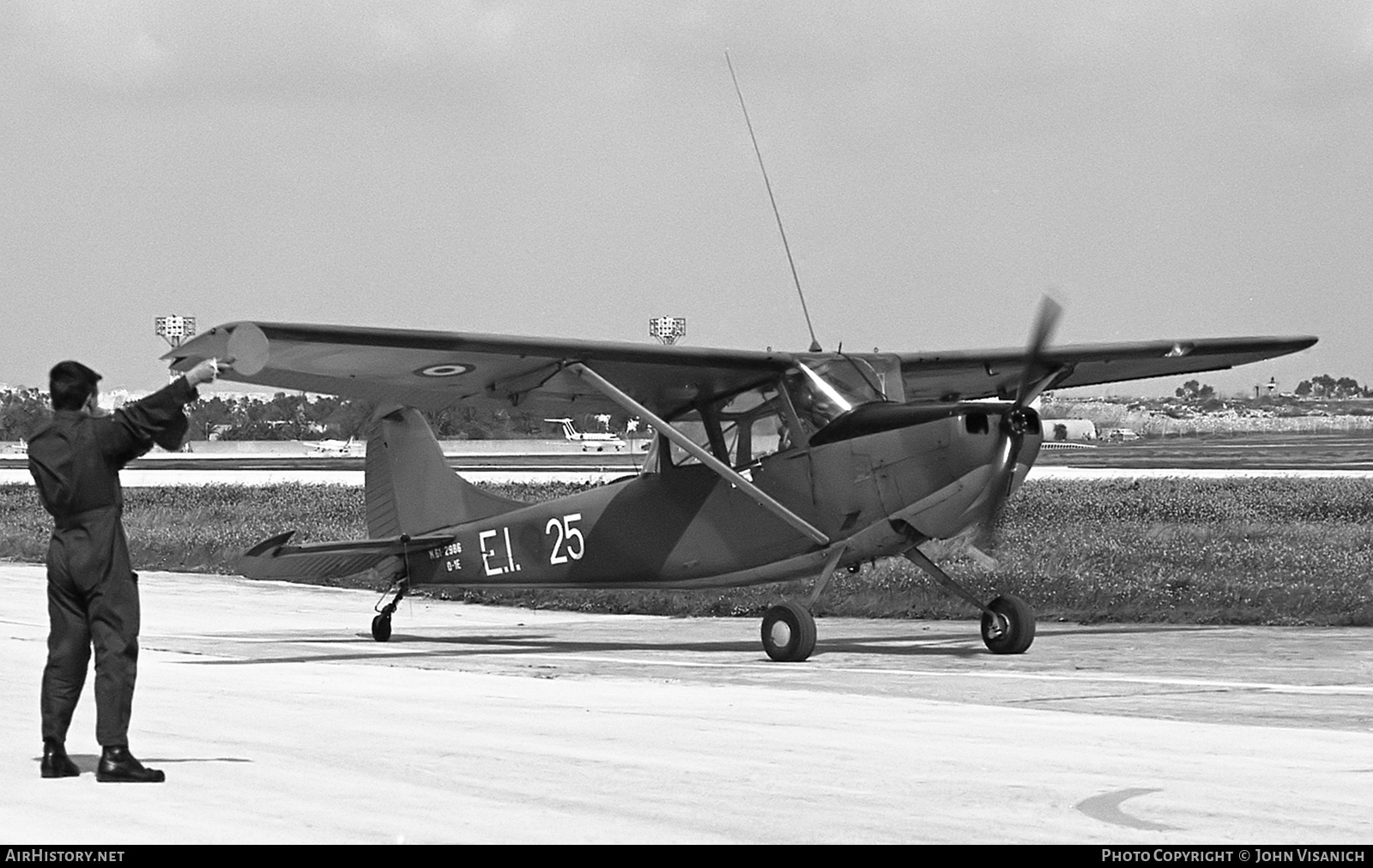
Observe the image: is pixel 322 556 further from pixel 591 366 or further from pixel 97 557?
pixel 97 557

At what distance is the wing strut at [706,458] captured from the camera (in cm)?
1466

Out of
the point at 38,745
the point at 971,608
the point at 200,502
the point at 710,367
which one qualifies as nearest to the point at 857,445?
the point at 710,367

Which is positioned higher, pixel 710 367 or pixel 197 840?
Result: pixel 710 367

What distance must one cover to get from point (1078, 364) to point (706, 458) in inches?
158

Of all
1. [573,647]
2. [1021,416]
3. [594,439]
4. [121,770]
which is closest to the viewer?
[121,770]

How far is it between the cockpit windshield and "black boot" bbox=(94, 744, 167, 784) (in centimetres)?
841

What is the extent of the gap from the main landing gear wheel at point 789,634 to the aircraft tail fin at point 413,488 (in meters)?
4.62

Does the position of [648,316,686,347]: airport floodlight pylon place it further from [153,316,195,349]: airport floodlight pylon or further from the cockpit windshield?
the cockpit windshield

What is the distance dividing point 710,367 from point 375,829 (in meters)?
9.24

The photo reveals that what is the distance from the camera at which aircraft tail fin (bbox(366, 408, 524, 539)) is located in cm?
1836

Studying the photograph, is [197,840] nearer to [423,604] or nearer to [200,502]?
[423,604]

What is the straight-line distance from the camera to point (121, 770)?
7070 millimetres

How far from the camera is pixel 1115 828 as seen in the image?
6012 millimetres

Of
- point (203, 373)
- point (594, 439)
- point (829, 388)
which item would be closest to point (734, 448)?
point (829, 388)
